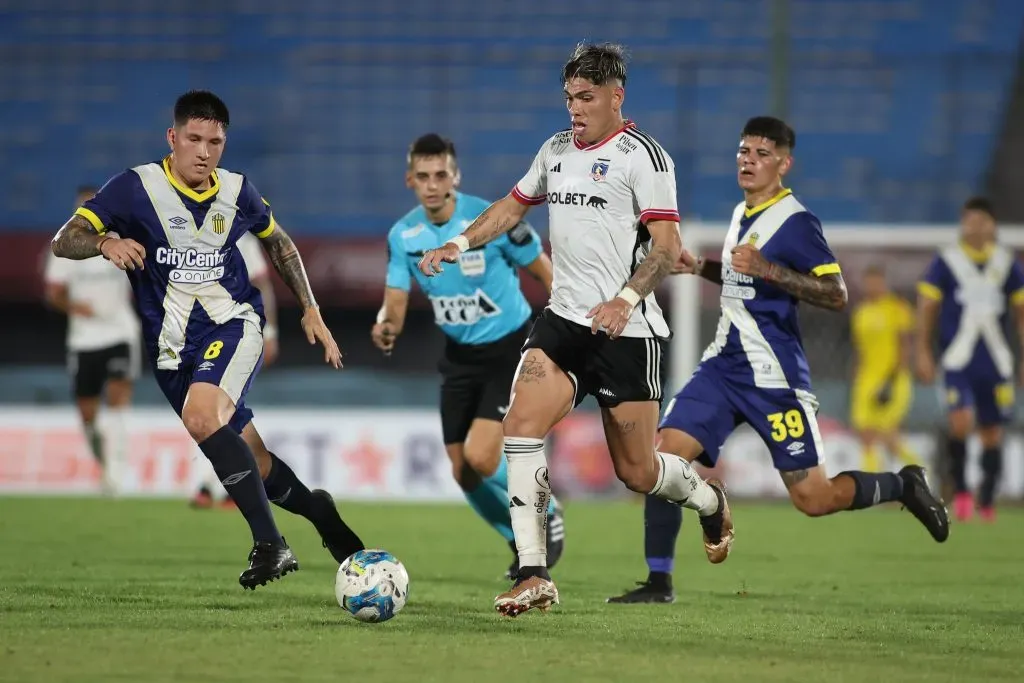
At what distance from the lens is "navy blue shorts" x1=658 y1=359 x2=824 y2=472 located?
707 centimetres

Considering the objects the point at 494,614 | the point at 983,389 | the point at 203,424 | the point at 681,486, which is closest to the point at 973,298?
the point at 983,389

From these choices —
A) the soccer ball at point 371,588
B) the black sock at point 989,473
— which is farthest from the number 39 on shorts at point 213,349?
the black sock at point 989,473

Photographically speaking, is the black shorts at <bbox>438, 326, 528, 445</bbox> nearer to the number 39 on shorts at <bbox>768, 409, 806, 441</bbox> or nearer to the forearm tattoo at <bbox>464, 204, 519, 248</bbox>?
the number 39 on shorts at <bbox>768, 409, 806, 441</bbox>

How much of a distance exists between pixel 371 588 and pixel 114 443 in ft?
27.3

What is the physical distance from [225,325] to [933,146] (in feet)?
48.5

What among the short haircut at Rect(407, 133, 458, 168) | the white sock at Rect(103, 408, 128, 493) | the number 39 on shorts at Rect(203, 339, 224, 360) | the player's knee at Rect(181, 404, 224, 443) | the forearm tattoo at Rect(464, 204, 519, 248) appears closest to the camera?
the player's knee at Rect(181, 404, 224, 443)

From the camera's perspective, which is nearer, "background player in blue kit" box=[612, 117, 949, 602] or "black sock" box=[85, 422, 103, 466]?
"background player in blue kit" box=[612, 117, 949, 602]

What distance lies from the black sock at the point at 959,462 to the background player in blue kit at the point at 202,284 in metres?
7.28

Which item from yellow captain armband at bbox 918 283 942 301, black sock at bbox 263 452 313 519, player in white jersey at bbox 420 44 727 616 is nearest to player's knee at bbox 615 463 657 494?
player in white jersey at bbox 420 44 727 616

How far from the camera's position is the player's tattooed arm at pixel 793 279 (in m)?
6.77

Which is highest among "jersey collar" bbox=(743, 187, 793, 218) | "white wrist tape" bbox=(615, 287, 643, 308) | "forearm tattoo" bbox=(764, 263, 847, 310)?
"jersey collar" bbox=(743, 187, 793, 218)

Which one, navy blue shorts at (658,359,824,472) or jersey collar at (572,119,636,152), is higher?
jersey collar at (572,119,636,152)

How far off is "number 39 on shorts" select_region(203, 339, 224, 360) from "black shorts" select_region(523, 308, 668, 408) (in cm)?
137

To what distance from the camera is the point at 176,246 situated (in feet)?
21.4
